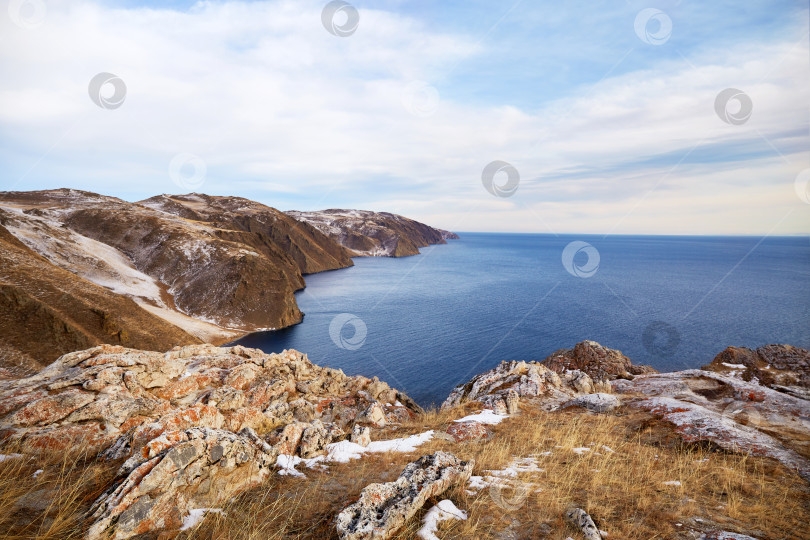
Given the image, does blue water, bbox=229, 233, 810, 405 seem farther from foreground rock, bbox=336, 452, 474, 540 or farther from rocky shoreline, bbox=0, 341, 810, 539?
foreground rock, bbox=336, 452, 474, 540

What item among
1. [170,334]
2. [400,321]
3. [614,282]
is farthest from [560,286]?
[170,334]

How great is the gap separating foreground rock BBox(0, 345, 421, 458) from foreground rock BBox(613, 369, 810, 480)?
1302 centimetres

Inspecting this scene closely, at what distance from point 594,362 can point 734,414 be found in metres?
21.0

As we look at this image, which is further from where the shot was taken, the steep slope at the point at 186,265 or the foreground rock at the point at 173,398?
the steep slope at the point at 186,265

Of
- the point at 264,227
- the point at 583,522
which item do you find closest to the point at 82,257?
the point at 264,227

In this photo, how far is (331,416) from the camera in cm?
1859

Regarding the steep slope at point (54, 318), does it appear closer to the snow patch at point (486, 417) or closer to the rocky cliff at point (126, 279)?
the rocky cliff at point (126, 279)

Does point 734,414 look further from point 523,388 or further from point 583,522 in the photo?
point 583,522

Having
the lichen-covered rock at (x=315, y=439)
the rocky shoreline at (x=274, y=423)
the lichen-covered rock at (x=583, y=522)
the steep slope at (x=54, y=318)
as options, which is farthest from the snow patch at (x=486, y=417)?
the steep slope at (x=54, y=318)

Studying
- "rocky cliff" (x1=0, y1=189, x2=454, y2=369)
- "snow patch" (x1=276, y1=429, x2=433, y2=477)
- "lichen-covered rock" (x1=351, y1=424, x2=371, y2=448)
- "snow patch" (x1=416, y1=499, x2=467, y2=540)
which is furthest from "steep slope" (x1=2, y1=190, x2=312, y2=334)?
"snow patch" (x1=416, y1=499, x2=467, y2=540)

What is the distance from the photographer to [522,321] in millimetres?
72062

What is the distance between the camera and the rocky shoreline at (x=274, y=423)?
5.62m

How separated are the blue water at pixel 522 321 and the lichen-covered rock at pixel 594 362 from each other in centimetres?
1470

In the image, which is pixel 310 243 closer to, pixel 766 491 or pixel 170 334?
pixel 170 334
